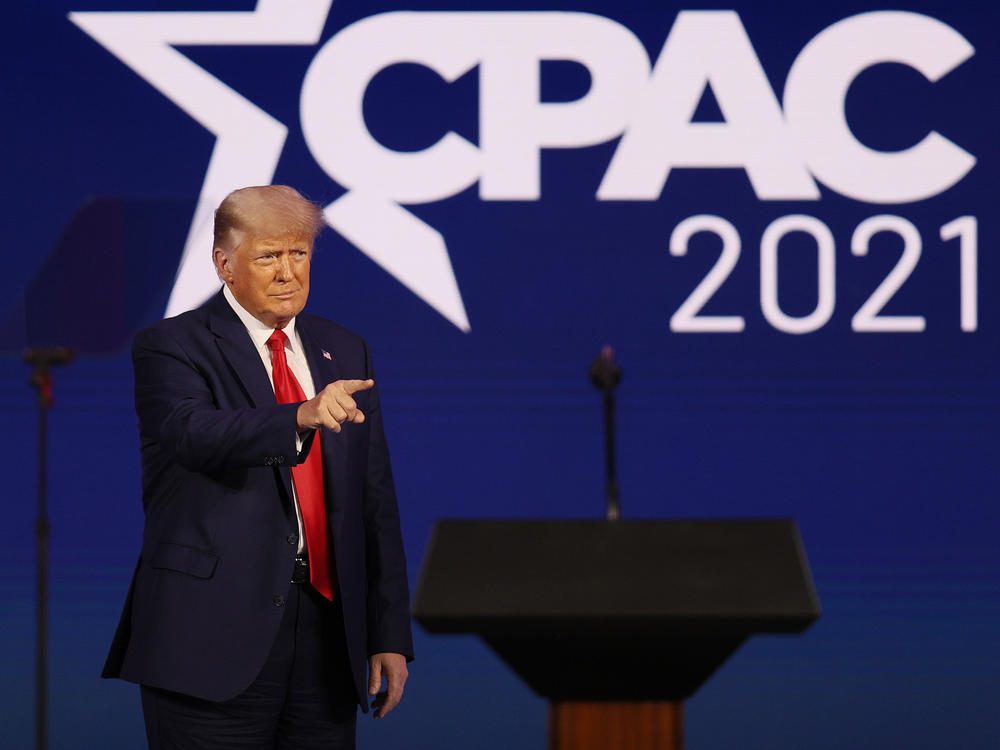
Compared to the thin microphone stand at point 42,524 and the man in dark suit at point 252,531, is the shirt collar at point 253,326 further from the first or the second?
the thin microphone stand at point 42,524

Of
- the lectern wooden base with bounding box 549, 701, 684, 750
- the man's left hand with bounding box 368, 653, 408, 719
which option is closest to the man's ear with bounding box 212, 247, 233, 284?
the man's left hand with bounding box 368, 653, 408, 719

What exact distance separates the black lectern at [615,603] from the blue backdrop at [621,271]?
70.7 inches

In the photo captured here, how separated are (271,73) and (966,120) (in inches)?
76.5

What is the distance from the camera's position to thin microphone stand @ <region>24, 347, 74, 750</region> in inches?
137

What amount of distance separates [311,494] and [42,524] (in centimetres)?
185

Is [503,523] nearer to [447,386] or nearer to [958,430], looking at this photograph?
[447,386]

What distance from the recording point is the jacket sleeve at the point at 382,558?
6.70 ft

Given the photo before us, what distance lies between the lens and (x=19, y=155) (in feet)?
11.7

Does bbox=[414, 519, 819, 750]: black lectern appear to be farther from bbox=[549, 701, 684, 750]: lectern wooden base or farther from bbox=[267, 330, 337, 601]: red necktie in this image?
bbox=[267, 330, 337, 601]: red necktie

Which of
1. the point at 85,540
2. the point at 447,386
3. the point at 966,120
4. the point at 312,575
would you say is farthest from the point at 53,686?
the point at 966,120

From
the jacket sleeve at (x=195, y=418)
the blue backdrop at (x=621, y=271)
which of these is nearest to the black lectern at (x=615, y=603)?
the jacket sleeve at (x=195, y=418)

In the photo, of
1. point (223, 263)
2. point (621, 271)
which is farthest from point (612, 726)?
point (621, 271)

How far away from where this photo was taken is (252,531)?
186 cm

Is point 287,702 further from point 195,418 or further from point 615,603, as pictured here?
point 615,603
